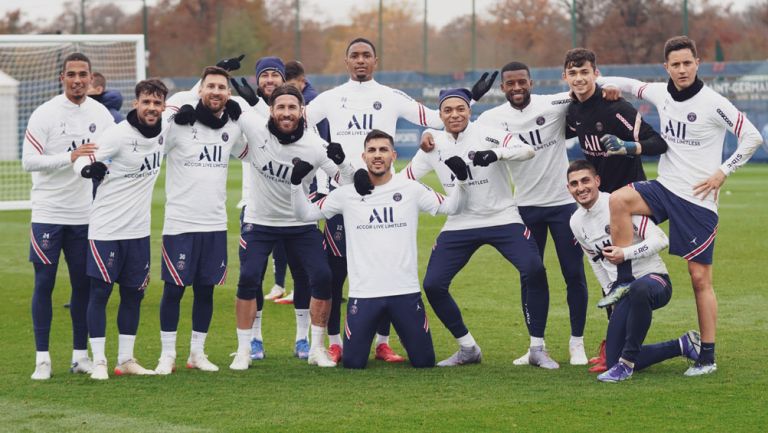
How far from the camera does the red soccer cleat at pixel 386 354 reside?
340 inches

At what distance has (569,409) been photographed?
6.77 meters

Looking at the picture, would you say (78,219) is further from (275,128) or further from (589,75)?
(589,75)

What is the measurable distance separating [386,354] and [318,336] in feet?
1.77

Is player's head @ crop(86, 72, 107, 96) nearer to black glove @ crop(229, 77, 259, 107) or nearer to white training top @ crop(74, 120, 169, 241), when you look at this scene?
black glove @ crop(229, 77, 259, 107)

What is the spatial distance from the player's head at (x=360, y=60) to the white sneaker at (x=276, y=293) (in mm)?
3433

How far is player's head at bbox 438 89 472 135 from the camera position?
8.34 metres

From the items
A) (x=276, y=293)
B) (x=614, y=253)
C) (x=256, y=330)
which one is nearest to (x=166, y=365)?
(x=256, y=330)

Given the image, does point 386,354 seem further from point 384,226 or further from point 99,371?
point 99,371

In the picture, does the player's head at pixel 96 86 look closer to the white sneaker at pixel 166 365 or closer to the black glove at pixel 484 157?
the white sneaker at pixel 166 365

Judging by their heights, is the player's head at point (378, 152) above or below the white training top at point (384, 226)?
above

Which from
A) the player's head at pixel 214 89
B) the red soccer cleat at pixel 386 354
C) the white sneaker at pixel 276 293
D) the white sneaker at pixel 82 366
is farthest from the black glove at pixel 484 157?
the white sneaker at pixel 276 293

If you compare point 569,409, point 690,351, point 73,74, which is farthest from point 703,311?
point 73,74

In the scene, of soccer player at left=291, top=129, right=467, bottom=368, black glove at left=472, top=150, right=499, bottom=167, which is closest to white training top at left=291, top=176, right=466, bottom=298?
soccer player at left=291, top=129, right=467, bottom=368

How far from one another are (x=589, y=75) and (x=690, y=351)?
6.46ft
